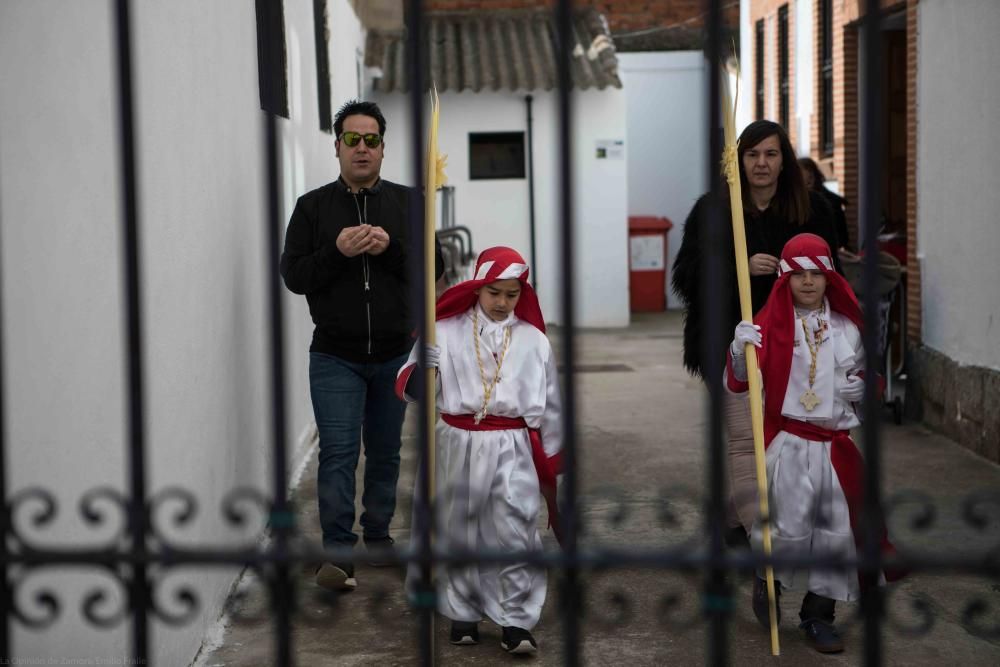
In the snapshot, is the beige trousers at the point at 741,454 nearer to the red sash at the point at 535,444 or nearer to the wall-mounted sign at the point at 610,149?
the red sash at the point at 535,444

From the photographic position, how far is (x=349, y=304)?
216 inches

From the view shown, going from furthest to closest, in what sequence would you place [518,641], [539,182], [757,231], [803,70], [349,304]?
[539,182], [803,70], [349,304], [757,231], [518,641]

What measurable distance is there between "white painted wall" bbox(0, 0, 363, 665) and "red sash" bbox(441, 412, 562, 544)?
94cm

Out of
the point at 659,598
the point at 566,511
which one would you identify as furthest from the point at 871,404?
the point at 659,598

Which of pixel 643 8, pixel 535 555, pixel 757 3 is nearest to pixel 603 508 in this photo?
pixel 535 555

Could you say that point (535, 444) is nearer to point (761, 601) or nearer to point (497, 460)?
point (497, 460)

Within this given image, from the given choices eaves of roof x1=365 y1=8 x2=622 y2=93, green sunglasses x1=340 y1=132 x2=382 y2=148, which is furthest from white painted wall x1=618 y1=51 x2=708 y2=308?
green sunglasses x1=340 y1=132 x2=382 y2=148

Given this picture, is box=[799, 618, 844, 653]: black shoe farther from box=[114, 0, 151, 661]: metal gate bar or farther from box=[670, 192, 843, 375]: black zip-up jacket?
box=[114, 0, 151, 661]: metal gate bar

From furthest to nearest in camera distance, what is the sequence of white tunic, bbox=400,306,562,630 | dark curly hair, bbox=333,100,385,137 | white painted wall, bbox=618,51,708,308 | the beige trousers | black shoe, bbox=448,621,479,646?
1. white painted wall, bbox=618,51,708,308
2. dark curly hair, bbox=333,100,385,137
3. the beige trousers
4. black shoe, bbox=448,621,479,646
5. white tunic, bbox=400,306,562,630

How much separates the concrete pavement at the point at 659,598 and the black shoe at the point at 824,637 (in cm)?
4

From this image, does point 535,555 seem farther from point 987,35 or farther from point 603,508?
point 987,35

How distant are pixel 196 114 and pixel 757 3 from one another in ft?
44.8

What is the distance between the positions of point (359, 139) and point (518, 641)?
84.3 inches

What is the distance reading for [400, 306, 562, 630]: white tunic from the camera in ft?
15.5
